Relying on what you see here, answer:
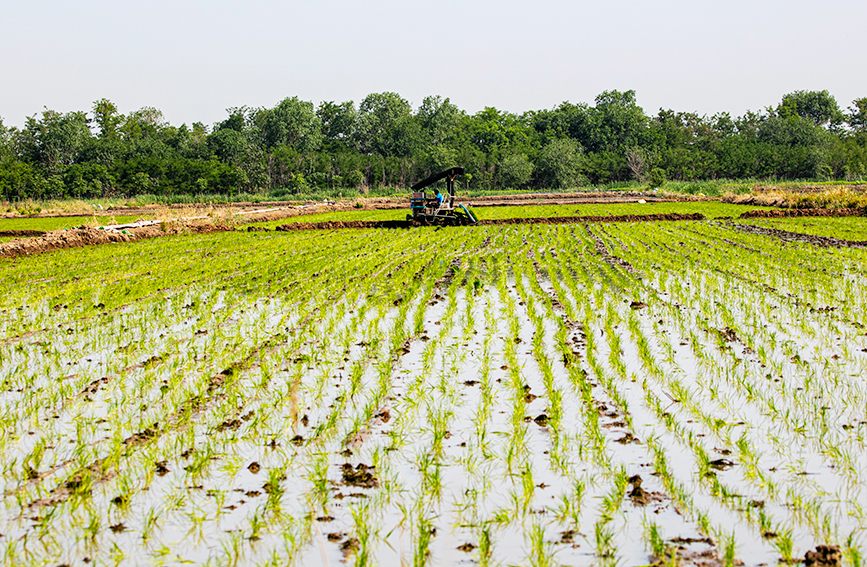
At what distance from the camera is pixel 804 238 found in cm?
1702

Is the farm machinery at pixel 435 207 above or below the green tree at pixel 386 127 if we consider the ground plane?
below

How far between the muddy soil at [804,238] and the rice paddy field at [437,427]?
6.38 m

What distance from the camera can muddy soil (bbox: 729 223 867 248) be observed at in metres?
15.2

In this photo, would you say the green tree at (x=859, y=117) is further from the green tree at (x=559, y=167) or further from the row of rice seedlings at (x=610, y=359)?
the row of rice seedlings at (x=610, y=359)

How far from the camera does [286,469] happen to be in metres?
3.76

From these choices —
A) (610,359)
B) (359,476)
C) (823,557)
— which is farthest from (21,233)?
(823,557)

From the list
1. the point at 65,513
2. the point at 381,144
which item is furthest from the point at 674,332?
the point at 381,144

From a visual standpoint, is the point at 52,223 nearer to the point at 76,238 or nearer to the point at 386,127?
the point at 76,238

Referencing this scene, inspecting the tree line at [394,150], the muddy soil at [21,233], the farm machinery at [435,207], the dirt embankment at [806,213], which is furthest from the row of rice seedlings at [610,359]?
the tree line at [394,150]

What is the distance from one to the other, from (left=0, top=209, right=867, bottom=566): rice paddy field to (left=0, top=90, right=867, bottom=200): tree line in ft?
190

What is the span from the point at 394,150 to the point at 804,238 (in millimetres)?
78098

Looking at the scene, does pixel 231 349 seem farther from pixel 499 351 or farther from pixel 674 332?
pixel 674 332

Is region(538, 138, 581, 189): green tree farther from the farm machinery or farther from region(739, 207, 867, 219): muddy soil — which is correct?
the farm machinery

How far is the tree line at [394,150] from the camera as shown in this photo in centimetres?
6525
